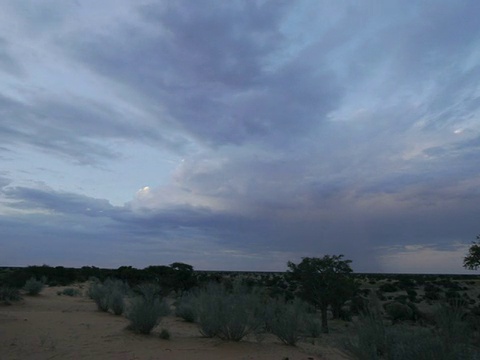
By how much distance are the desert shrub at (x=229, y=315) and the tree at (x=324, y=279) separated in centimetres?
1147

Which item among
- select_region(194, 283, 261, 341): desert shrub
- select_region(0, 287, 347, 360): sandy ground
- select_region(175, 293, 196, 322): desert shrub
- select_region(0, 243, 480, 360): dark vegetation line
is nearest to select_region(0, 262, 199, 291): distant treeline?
select_region(0, 243, 480, 360): dark vegetation line

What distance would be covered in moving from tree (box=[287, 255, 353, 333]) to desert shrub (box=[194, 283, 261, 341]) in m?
11.5

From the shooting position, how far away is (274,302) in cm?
1731

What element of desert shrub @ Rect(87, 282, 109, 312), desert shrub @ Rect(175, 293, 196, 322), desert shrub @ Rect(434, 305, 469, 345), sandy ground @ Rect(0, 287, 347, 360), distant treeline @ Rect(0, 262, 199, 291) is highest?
distant treeline @ Rect(0, 262, 199, 291)

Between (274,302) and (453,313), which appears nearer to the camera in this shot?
(453,313)

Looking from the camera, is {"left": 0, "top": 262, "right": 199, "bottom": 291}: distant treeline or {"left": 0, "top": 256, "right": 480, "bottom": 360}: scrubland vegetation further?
{"left": 0, "top": 262, "right": 199, "bottom": 291}: distant treeline

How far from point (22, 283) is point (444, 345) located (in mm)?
37954

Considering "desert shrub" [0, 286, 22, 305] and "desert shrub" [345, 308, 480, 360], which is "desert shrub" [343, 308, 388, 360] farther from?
"desert shrub" [0, 286, 22, 305]

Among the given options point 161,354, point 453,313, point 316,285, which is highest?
point 316,285

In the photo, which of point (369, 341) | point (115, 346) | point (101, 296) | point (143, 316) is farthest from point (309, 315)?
point (369, 341)

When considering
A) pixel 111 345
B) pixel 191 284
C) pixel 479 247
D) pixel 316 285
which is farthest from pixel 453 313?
pixel 191 284

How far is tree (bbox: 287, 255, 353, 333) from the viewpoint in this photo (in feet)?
86.0

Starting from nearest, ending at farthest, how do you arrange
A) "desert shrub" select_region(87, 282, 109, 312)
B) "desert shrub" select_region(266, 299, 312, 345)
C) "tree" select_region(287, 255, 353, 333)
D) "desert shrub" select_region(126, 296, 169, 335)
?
"desert shrub" select_region(266, 299, 312, 345) < "desert shrub" select_region(126, 296, 169, 335) < "desert shrub" select_region(87, 282, 109, 312) < "tree" select_region(287, 255, 353, 333)

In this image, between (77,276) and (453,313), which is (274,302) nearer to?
(453,313)
